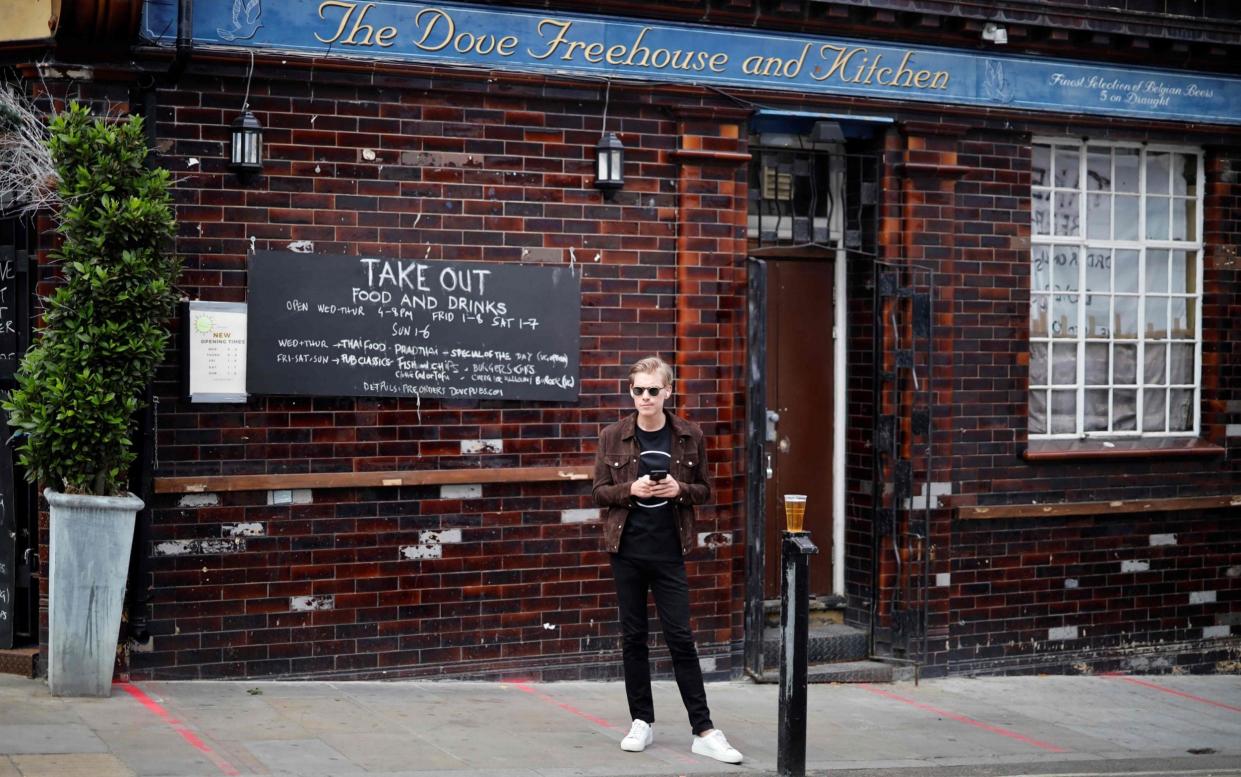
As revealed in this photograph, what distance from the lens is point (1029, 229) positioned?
36.3ft

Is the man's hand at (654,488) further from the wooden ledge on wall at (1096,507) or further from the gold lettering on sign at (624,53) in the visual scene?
the wooden ledge on wall at (1096,507)

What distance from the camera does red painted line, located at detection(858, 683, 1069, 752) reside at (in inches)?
344

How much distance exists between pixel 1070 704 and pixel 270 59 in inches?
258

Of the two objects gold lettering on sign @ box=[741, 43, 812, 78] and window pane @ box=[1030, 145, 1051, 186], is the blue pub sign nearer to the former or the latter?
gold lettering on sign @ box=[741, 43, 812, 78]

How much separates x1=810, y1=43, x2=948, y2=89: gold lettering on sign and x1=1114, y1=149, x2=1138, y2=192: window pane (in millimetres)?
1766

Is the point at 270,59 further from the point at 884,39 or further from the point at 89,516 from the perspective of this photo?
the point at 884,39

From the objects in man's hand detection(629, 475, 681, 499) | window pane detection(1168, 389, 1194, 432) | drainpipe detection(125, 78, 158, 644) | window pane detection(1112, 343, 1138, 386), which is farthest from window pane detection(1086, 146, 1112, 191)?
drainpipe detection(125, 78, 158, 644)

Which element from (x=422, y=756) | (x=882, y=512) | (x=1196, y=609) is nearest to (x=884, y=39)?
(x=882, y=512)

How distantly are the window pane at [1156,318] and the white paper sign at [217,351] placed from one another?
6.86 m

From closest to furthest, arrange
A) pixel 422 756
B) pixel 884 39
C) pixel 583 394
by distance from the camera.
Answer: pixel 422 756 → pixel 583 394 → pixel 884 39

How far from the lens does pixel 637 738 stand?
299 inches

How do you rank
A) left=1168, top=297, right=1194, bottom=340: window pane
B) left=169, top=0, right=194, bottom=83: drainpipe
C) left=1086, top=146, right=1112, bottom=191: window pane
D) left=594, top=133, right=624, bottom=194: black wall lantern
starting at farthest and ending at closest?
1. left=1168, top=297, right=1194, bottom=340: window pane
2. left=1086, top=146, right=1112, bottom=191: window pane
3. left=594, top=133, right=624, bottom=194: black wall lantern
4. left=169, top=0, right=194, bottom=83: drainpipe

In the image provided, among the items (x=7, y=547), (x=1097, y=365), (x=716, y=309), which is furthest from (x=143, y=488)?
(x=1097, y=365)

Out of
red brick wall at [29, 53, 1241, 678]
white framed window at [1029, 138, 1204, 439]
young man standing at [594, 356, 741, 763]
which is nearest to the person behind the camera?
young man standing at [594, 356, 741, 763]
